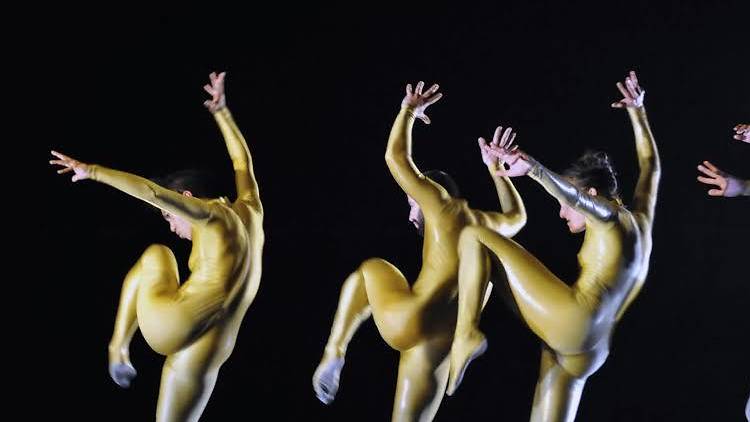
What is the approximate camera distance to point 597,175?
2.78 metres

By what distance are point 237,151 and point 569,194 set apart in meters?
1.13

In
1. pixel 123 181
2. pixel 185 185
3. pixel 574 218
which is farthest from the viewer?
pixel 185 185

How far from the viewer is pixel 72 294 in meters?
3.75

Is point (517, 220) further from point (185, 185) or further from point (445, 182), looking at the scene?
point (185, 185)

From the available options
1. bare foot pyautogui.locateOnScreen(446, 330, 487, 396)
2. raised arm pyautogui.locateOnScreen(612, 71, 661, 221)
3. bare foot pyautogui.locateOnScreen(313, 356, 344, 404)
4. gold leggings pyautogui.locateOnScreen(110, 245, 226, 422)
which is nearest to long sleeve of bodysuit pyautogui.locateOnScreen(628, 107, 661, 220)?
raised arm pyautogui.locateOnScreen(612, 71, 661, 221)

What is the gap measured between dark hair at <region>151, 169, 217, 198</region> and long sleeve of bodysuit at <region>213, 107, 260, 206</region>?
0.10 m

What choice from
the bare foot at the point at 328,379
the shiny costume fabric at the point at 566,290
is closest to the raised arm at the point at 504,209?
the shiny costume fabric at the point at 566,290

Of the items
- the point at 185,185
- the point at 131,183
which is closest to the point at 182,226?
the point at 185,185

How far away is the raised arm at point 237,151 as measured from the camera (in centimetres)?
314

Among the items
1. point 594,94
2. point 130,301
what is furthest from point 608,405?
point 130,301

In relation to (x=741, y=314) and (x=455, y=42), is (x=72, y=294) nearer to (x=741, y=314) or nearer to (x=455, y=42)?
(x=455, y=42)

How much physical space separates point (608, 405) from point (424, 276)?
1207 mm

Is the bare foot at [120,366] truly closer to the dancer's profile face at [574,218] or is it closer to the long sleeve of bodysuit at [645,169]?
the dancer's profile face at [574,218]

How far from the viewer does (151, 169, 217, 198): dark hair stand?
121 inches
